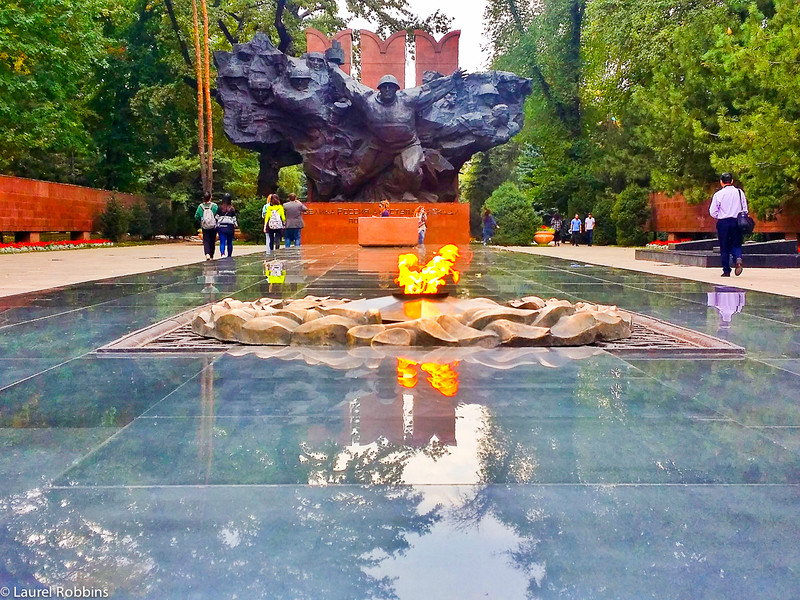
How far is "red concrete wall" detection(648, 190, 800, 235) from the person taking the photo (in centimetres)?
2953

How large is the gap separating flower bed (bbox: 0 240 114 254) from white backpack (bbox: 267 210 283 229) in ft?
29.0

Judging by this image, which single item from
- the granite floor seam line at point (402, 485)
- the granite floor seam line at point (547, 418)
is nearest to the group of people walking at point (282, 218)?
the granite floor seam line at point (547, 418)

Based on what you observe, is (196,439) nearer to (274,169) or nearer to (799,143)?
(799,143)

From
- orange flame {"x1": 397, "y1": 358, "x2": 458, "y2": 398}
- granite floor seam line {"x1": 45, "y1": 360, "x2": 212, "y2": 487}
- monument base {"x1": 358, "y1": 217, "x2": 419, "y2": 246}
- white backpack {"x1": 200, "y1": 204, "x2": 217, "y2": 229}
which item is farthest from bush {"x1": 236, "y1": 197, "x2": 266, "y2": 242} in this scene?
granite floor seam line {"x1": 45, "y1": 360, "x2": 212, "y2": 487}

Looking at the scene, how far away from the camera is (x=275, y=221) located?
818 inches

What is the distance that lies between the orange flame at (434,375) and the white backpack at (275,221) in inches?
627

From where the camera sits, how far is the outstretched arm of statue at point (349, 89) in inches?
1259

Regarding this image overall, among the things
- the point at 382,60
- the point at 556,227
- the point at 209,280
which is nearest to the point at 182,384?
the point at 209,280

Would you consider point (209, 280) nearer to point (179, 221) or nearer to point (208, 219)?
point (208, 219)

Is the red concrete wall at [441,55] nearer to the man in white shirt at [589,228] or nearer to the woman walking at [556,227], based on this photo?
the woman walking at [556,227]

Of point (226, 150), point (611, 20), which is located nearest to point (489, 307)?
point (611, 20)

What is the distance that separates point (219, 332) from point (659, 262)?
1552 cm

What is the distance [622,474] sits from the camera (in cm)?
291

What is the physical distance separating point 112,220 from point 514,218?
59.2ft
